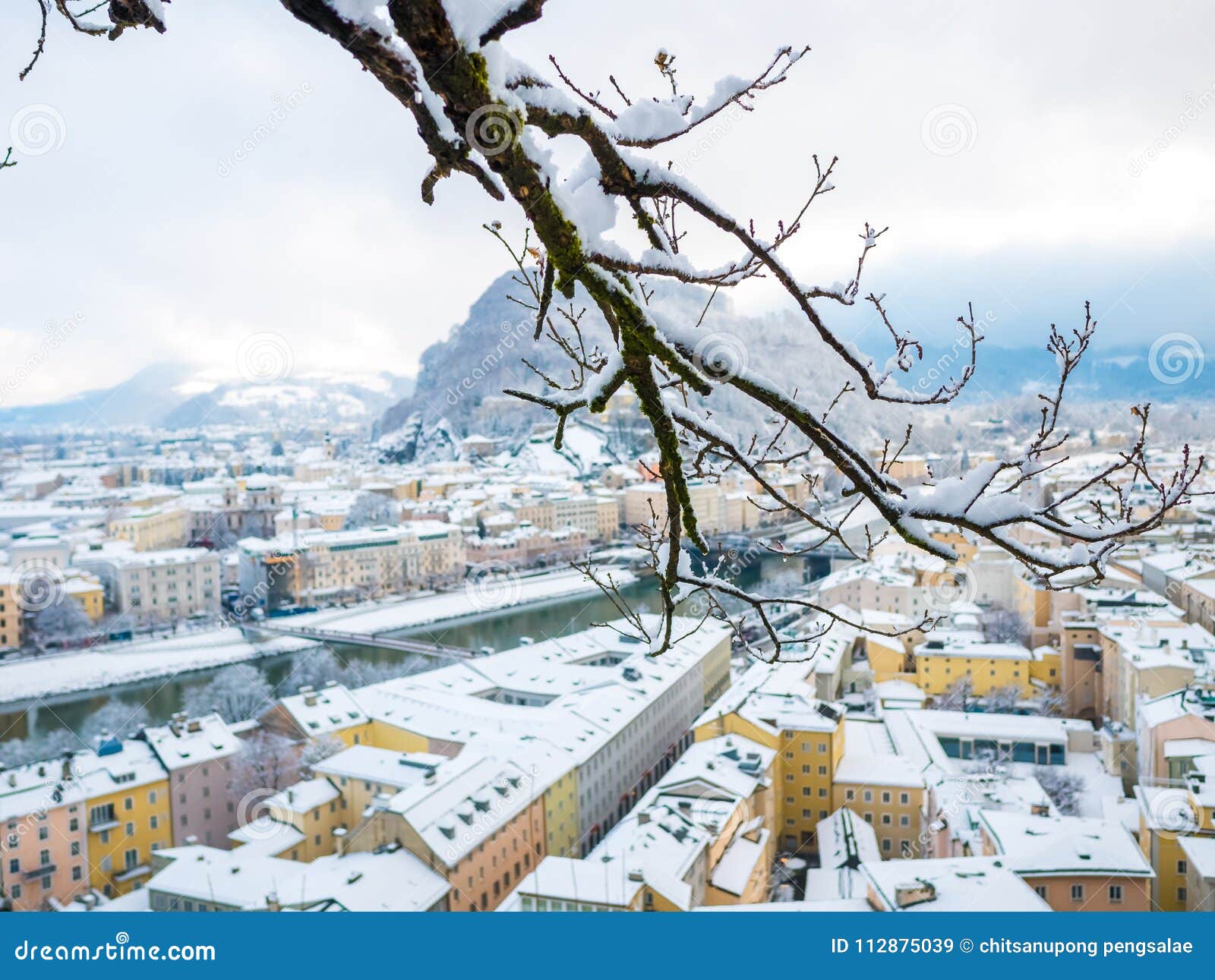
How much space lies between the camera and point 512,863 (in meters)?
6.20

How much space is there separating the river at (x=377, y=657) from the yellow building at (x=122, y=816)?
3.40 m

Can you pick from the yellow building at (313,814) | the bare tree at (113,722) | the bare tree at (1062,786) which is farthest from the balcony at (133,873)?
the bare tree at (1062,786)

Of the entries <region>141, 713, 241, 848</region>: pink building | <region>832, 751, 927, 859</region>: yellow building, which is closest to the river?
<region>832, 751, 927, 859</region>: yellow building

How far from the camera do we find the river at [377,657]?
35.6ft

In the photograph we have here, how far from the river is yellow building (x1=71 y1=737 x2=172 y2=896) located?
3396mm

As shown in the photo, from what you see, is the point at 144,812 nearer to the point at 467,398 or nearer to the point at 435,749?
the point at 435,749

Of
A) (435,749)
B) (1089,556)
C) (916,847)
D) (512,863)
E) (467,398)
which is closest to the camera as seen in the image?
(1089,556)

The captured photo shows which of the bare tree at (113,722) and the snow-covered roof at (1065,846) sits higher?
the snow-covered roof at (1065,846)

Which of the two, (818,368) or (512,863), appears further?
(818,368)

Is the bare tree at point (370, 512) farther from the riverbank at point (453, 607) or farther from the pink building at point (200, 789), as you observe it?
the pink building at point (200, 789)

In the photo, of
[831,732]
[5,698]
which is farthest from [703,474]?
[5,698]

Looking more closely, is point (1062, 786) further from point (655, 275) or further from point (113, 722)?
point (113, 722)

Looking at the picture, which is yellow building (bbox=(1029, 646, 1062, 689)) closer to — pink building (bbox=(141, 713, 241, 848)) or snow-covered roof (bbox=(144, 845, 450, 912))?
snow-covered roof (bbox=(144, 845, 450, 912))
